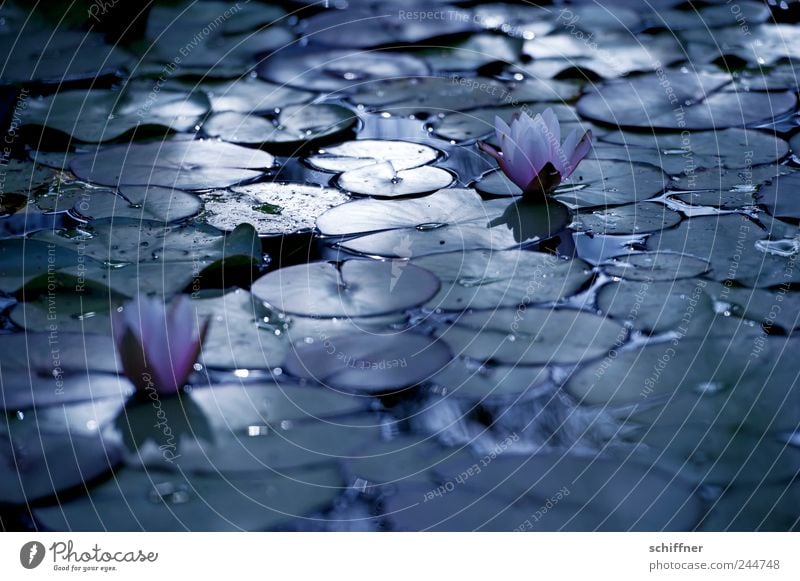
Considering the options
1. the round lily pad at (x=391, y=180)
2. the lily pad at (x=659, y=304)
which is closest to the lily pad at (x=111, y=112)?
the round lily pad at (x=391, y=180)

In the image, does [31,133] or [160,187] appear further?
[31,133]

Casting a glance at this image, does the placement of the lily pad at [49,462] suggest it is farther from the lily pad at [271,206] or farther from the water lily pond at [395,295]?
the lily pad at [271,206]

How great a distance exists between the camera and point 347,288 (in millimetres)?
814

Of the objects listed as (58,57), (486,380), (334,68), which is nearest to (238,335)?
(486,380)

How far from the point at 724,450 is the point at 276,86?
89 cm

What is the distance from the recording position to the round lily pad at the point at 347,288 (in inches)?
31.0

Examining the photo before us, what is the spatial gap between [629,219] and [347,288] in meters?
0.33

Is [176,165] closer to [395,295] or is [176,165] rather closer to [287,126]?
[287,126]

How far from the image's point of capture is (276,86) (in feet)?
4.36

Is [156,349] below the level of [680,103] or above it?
above
